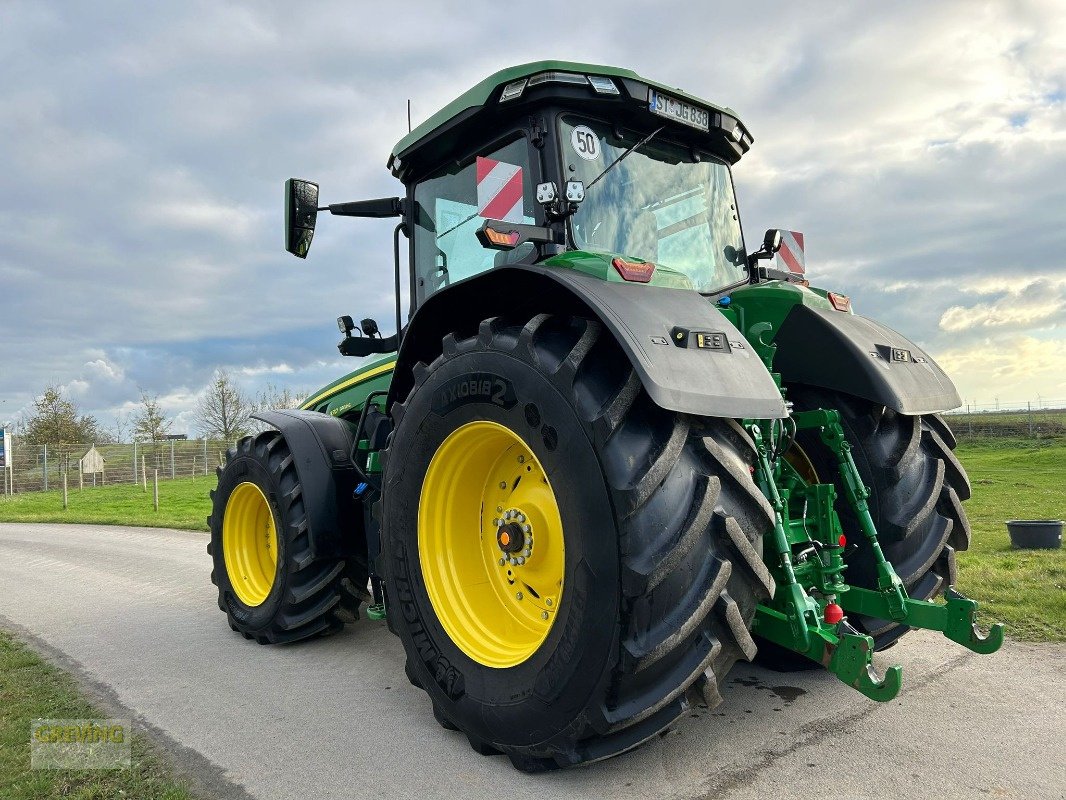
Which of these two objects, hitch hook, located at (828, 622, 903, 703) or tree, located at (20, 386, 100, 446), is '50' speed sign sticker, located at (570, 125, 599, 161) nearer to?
hitch hook, located at (828, 622, 903, 703)

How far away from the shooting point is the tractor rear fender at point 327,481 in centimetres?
434

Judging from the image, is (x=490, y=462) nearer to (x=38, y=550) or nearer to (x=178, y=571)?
(x=178, y=571)

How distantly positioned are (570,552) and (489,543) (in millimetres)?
782

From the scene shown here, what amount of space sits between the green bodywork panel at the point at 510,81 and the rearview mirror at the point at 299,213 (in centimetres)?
70

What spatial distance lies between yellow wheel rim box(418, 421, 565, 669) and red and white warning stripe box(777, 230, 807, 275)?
2274 mm

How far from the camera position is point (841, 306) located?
3766 mm

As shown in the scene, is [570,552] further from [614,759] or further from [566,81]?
[566,81]

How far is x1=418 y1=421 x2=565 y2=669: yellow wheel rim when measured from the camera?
2.92 meters

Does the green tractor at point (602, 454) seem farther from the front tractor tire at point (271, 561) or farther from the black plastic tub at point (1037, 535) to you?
the black plastic tub at point (1037, 535)

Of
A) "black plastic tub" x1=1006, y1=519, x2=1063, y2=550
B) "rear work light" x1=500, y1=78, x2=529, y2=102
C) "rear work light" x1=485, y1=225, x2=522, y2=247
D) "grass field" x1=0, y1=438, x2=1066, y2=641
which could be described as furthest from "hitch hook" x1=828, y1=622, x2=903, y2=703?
"black plastic tub" x1=1006, y1=519, x2=1063, y2=550

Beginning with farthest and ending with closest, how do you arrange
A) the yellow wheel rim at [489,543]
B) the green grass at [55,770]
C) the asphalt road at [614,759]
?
the yellow wheel rim at [489,543]
the green grass at [55,770]
the asphalt road at [614,759]

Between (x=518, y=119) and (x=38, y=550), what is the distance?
30.9 feet

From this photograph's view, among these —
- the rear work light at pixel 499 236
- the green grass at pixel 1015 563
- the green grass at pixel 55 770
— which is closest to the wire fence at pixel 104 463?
the green grass at pixel 55 770

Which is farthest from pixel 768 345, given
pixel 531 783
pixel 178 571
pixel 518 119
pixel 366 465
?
Answer: pixel 178 571
